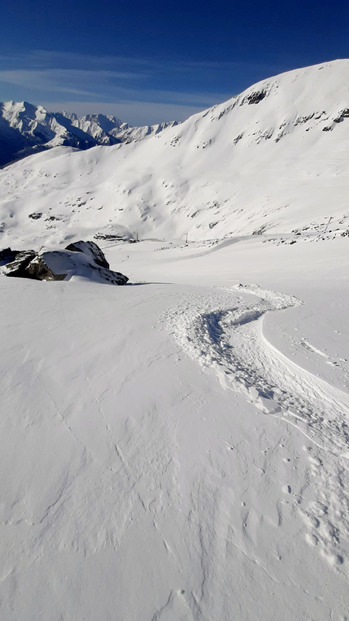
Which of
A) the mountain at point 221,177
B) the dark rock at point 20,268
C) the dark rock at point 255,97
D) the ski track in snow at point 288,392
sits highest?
the dark rock at point 255,97

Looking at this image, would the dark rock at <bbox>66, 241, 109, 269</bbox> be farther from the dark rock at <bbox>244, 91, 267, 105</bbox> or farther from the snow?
the dark rock at <bbox>244, 91, 267, 105</bbox>

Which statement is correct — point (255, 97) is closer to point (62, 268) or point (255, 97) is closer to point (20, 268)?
point (20, 268)

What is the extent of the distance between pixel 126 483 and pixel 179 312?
559 cm

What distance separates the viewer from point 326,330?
7676 mm

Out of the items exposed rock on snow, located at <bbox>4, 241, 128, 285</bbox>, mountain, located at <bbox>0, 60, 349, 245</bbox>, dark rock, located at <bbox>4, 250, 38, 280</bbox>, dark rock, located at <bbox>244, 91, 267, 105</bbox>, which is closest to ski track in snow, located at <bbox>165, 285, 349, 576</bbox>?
exposed rock on snow, located at <bbox>4, 241, 128, 285</bbox>

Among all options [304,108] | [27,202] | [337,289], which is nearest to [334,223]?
[337,289]

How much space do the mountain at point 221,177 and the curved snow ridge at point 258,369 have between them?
54.1 meters

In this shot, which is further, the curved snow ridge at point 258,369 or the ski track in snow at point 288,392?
the curved snow ridge at point 258,369

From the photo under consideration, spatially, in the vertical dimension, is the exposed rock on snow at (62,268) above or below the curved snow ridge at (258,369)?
above

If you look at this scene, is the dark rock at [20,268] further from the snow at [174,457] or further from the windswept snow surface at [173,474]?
the windswept snow surface at [173,474]

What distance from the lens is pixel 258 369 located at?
591 centimetres

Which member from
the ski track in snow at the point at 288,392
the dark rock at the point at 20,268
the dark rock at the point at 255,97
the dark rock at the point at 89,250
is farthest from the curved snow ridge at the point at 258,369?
the dark rock at the point at 255,97

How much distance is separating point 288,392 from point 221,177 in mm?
126237

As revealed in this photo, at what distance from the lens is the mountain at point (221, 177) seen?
82125mm
